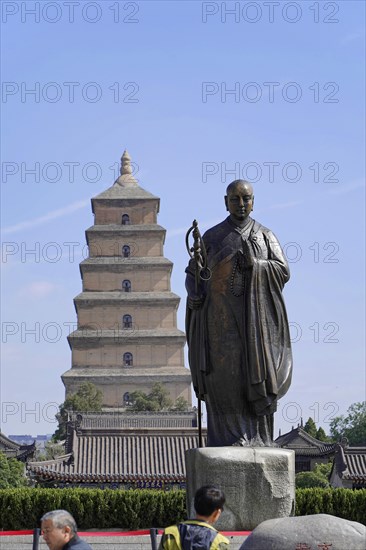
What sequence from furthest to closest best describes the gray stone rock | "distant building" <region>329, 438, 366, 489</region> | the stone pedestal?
1. "distant building" <region>329, 438, 366, 489</region>
2. the stone pedestal
3. the gray stone rock

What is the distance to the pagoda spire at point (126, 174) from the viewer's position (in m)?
79.6

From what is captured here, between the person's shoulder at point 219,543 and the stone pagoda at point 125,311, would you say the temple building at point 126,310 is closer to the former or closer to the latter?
the stone pagoda at point 125,311

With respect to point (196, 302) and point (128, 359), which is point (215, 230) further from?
point (128, 359)

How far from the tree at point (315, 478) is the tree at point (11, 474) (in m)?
10.6

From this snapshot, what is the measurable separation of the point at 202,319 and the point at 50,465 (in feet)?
88.3

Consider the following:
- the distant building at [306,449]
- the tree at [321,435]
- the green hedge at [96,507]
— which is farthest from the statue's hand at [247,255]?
the tree at [321,435]

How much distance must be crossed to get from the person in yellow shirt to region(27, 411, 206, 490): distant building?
28.2 m

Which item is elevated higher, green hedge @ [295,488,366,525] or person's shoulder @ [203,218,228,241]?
person's shoulder @ [203,218,228,241]

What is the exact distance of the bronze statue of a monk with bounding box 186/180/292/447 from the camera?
30.7ft

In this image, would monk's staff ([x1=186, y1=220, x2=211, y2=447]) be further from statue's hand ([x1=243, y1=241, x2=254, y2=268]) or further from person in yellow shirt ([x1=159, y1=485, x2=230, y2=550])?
person in yellow shirt ([x1=159, y1=485, x2=230, y2=550])

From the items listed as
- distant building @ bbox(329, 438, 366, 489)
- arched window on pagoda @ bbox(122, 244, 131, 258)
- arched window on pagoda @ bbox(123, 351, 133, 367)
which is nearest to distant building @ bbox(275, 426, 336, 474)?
distant building @ bbox(329, 438, 366, 489)

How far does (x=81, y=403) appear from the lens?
67.6 metres

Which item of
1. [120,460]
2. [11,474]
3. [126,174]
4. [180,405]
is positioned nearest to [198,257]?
[120,460]

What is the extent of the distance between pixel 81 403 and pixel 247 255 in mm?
58966
